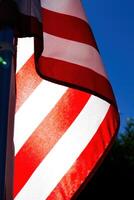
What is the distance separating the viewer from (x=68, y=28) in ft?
8.95

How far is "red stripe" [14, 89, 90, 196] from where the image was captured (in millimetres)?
3184

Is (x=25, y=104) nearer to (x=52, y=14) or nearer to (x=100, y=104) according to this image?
(x=100, y=104)

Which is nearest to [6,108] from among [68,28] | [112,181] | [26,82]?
[68,28]

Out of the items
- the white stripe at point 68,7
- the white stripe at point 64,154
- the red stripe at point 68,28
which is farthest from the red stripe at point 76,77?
the white stripe at point 64,154

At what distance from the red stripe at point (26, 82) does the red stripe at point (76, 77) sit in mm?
878

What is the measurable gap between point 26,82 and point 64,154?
623 mm

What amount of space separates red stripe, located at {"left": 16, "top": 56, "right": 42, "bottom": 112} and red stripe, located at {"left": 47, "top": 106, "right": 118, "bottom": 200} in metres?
0.63

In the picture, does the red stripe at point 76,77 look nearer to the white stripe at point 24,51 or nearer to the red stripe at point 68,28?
the red stripe at point 68,28

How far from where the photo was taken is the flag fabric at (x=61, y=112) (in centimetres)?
248

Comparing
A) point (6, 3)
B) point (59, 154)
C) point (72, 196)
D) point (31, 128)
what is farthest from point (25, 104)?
point (6, 3)

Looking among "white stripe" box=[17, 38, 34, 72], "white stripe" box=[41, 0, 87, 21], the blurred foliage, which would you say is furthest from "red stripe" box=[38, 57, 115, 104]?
the blurred foliage

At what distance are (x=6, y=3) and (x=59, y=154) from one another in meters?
1.45

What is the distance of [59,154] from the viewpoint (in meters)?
3.24

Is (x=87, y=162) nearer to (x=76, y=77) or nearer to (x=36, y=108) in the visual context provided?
(x=36, y=108)
